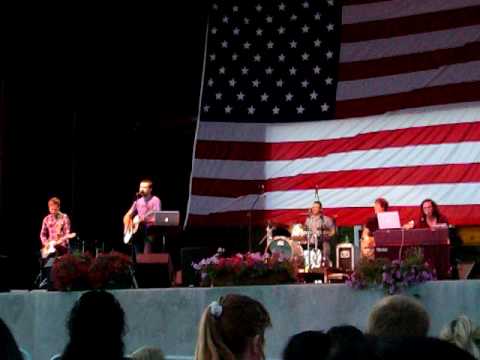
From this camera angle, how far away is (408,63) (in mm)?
14000

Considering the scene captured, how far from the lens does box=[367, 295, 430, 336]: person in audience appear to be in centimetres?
364

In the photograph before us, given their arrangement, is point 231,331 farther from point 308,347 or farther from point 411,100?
point 411,100

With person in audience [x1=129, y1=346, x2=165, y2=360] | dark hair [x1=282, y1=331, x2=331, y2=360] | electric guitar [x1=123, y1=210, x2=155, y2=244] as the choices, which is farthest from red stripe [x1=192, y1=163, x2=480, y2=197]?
dark hair [x1=282, y1=331, x2=331, y2=360]

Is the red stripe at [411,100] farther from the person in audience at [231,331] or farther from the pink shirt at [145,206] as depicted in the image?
the person in audience at [231,331]

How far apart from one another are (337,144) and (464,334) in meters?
10.7

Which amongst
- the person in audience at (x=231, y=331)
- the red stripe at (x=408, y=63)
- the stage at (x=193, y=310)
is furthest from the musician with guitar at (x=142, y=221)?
the person in audience at (x=231, y=331)

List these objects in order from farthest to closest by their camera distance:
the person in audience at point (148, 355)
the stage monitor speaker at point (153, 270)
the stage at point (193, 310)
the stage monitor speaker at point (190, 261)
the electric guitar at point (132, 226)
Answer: the electric guitar at point (132, 226) < the stage monitor speaker at point (153, 270) < the stage monitor speaker at point (190, 261) < the stage at point (193, 310) < the person in audience at point (148, 355)

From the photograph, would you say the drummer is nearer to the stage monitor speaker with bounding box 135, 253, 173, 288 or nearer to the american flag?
the american flag

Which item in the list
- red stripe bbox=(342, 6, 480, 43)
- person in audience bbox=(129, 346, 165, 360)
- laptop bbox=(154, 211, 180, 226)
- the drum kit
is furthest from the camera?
red stripe bbox=(342, 6, 480, 43)

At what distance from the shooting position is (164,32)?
16.0 metres

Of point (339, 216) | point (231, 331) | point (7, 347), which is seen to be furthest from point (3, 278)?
point (7, 347)

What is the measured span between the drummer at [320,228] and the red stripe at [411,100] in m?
1.61

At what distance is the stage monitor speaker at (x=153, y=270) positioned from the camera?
12.1 metres

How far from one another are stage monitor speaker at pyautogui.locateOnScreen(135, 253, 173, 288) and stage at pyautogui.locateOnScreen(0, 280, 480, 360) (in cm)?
234
